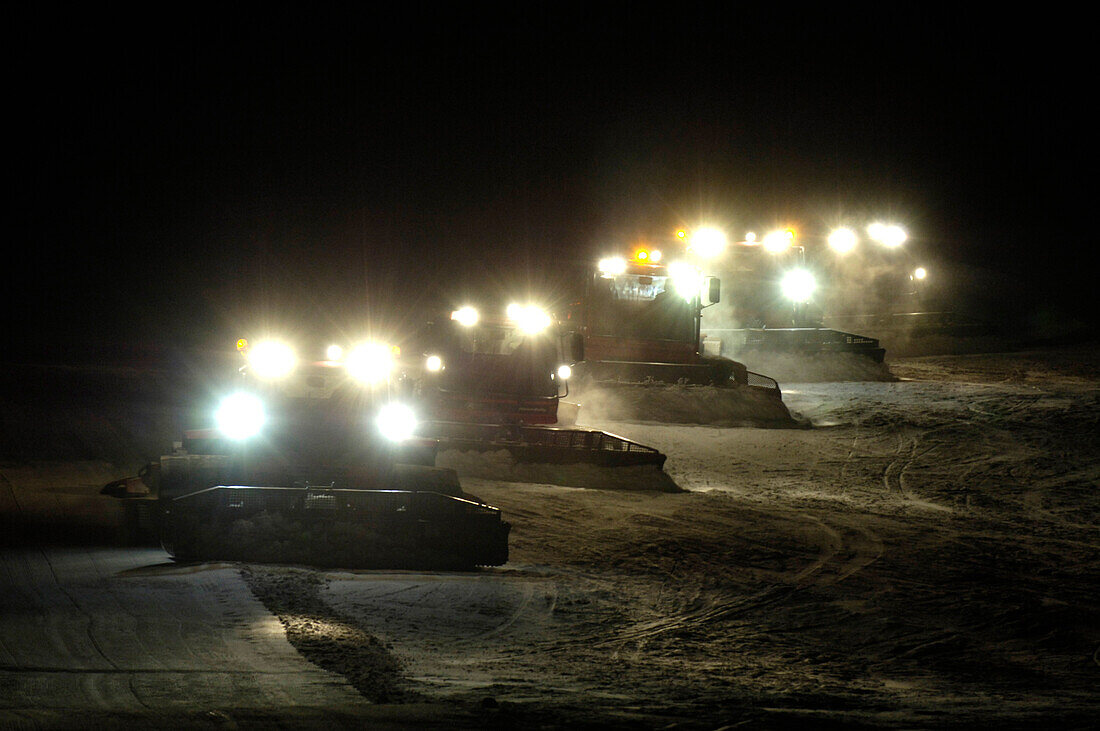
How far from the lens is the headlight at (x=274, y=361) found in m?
10.3

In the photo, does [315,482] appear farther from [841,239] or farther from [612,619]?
[841,239]

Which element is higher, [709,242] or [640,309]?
[709,242]

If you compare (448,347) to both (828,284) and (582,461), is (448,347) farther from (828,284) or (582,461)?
(828,284)

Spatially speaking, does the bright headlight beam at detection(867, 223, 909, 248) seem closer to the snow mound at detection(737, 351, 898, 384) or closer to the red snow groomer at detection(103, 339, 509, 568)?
the snow mound at detection(737, 351, 898, 384)

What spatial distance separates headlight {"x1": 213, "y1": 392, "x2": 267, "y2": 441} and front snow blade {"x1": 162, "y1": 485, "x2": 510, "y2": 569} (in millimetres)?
1570

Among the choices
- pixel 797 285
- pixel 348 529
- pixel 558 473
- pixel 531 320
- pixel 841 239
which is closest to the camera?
pixel 348 529

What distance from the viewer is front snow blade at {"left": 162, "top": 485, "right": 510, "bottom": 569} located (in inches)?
316

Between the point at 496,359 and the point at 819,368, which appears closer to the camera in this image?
the point at 496,359

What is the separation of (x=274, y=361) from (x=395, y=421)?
140 centimetres

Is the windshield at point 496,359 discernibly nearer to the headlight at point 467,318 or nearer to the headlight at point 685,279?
the headlight at point 467,318

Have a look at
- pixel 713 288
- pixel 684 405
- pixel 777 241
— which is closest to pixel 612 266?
pixel 713 288

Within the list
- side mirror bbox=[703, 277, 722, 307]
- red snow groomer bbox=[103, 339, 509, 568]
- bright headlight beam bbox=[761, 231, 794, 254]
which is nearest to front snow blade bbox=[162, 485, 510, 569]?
red snow groomer bbox=[103, 339, 509, 568]

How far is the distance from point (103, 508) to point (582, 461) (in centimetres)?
577

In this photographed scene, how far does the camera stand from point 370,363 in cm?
1034
